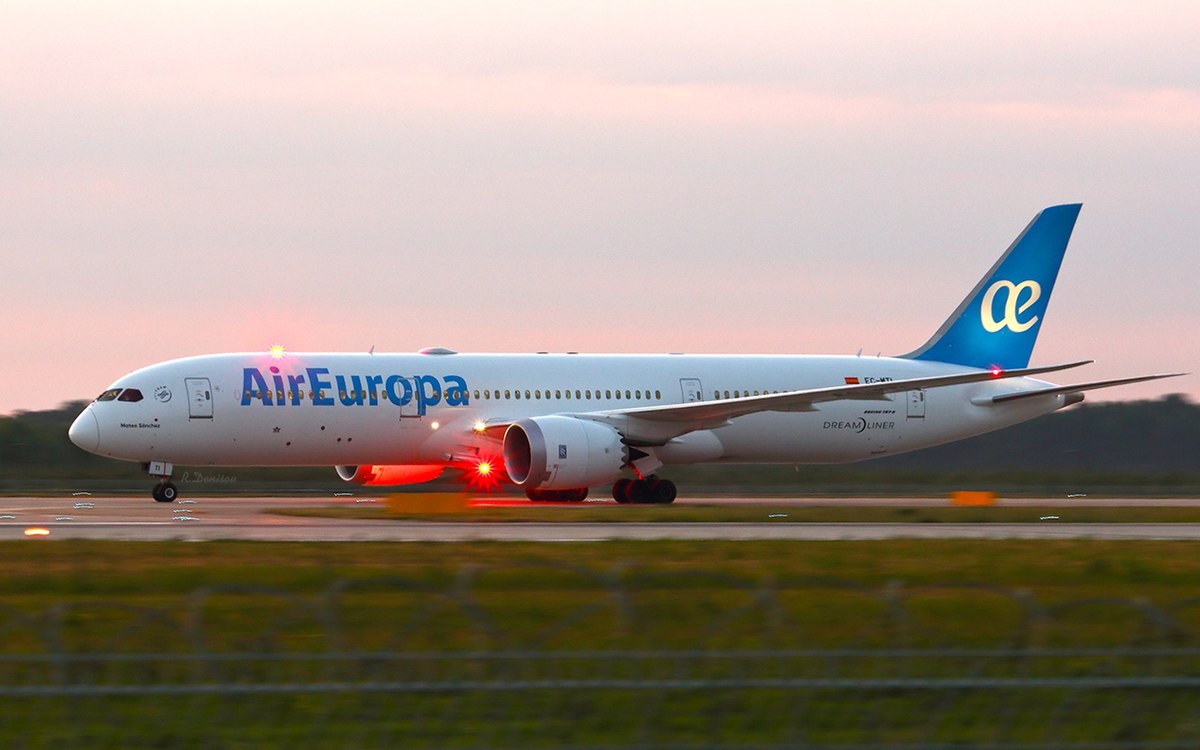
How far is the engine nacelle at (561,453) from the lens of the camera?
33.4 metres

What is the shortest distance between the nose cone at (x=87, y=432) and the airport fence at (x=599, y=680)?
2161 centimetres

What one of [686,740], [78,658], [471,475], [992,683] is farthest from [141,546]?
[471,475]

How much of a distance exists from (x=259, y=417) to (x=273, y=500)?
4092 mm

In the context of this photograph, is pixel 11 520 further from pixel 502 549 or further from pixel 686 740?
pixel 686 740

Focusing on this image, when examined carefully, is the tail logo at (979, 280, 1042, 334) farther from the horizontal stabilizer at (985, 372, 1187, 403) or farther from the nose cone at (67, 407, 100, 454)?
the nose cone at (67, 407, 100, 454)

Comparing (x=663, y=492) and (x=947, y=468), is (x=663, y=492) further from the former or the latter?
(x=947, y=468)

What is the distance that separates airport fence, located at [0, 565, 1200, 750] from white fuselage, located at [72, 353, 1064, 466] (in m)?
21.2

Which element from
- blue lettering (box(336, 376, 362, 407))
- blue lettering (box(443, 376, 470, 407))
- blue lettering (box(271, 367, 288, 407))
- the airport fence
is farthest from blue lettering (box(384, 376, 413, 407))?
the airport fence

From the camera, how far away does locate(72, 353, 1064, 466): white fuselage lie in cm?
3425

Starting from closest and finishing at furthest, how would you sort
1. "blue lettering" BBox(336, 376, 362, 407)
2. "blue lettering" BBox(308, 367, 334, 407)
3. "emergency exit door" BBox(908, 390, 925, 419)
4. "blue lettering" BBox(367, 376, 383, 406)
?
"blue lettering" BBox(308, 367, 334, 407) → "blue lettering" BBox(336, 376, 362, 407) → "blue lettering" BBox(367, 376, 383, 406) → "emergency exit door" BBox(908, 390, 925, 419)

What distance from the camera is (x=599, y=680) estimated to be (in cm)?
960

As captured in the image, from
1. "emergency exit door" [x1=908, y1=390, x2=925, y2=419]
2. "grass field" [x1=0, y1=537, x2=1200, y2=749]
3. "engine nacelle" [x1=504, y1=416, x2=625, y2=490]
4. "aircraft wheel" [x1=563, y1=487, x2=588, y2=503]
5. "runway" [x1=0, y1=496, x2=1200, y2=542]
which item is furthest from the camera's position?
"emergency exit door" [x1=908, y1=390, x2=925, y2=419]

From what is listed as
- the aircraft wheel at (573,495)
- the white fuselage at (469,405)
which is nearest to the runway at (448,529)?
the white fuselage at (469,405)

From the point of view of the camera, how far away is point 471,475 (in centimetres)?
3753
